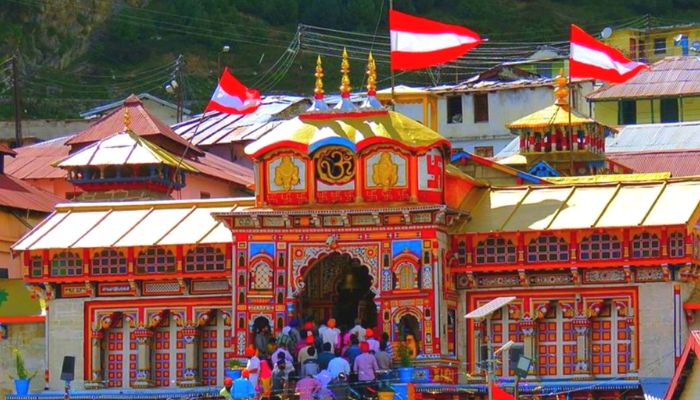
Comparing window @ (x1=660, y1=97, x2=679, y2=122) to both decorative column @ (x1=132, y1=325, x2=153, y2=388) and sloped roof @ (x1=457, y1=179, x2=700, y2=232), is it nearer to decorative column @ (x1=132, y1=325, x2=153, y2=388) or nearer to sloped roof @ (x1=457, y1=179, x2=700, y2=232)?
sloped roof @ (x1=457, y1=179, x2=700, y2=232)

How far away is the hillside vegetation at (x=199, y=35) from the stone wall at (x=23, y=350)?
6038 cm

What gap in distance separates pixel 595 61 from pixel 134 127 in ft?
83.7

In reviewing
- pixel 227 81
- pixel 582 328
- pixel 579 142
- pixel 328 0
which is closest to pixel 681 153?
pixel 579 142

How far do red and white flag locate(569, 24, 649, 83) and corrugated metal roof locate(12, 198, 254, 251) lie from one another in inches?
403

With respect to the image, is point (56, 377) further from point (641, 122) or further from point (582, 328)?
point (641, 122)

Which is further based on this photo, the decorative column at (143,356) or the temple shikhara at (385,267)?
the decorative column at (143,356)

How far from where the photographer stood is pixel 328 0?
14650 centimetres

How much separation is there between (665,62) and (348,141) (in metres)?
44.2

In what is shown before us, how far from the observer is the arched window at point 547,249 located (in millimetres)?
65375

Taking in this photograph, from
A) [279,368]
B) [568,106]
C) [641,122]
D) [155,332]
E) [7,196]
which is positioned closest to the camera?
[279,368]

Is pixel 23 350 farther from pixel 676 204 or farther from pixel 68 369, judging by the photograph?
pixel 676 204

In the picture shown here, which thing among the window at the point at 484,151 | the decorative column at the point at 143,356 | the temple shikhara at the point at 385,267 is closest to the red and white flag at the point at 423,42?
the temple shikhara at the point at 385,267

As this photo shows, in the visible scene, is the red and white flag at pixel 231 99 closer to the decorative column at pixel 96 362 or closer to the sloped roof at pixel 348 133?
the decorative column at pixel 96 362

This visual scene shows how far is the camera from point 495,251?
2603 inches
